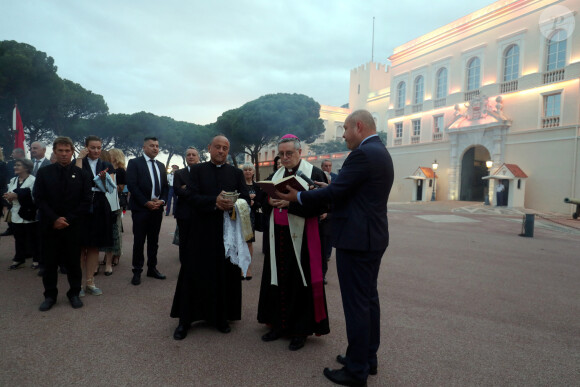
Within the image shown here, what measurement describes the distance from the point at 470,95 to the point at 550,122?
5.90 metres

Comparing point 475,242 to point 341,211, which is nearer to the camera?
point 341,211

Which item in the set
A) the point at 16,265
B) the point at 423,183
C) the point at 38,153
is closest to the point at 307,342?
the point at 16,265

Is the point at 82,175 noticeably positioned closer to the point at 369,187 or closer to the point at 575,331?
the point at 369,187

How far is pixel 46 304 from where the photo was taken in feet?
13.1

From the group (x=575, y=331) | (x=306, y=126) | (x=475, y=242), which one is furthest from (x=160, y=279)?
(x=306, y=126)

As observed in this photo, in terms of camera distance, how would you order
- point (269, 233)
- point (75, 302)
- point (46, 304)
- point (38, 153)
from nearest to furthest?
point (269, 233), point (46, 304), point (75, 302), point (38, 153)

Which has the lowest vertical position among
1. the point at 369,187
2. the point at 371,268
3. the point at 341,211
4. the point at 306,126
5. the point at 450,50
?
the point at 371,268

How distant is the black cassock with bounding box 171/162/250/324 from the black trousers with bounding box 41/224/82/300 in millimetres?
1525

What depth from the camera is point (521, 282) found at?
5660 millimetres

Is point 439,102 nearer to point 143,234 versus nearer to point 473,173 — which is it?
point 473,173

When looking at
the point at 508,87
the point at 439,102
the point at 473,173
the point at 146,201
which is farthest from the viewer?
the point at 439,102

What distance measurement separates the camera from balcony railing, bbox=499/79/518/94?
2258 cm

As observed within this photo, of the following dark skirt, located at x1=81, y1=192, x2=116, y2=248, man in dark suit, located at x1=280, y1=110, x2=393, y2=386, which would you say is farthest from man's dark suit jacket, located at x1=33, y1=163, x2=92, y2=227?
man in dark suit, located at x1=280, y1=110, x2=393, y2=386

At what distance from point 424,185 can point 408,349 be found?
1017 inches
